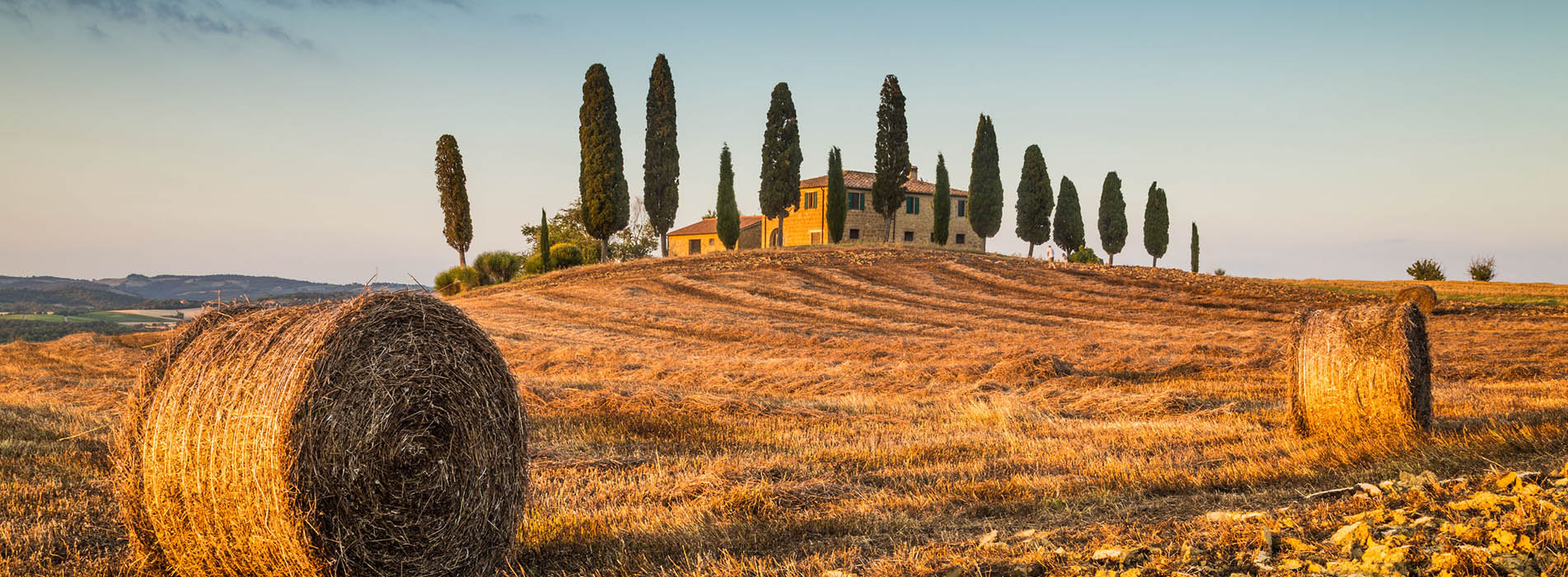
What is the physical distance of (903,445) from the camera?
29.8ft

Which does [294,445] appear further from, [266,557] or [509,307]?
[509,307]

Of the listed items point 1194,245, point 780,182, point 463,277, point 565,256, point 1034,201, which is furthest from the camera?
point 1194,245

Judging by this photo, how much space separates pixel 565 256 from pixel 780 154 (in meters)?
13.0

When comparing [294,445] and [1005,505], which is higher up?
[294,445]

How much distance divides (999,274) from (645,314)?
17.6 meters

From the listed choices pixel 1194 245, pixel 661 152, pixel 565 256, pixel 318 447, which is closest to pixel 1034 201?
pixel 1194 245

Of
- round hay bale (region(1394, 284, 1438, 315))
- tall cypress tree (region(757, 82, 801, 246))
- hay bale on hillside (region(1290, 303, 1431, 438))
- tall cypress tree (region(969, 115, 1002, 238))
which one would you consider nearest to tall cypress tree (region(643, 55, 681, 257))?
tall cypress tree (region(757, 82, 801, 246))

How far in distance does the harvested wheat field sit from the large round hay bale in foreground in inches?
24.4

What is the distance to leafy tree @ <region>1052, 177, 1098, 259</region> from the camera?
2060 inches

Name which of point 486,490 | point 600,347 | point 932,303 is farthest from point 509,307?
point 486,490

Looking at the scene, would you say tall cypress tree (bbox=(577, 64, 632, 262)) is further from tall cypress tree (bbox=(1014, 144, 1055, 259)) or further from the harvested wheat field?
tall cypress tree (bbox=(1014, 144, 1055, 259))

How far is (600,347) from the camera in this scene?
20.7 metres

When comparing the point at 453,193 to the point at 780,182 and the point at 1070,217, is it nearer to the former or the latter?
the point at 780,182

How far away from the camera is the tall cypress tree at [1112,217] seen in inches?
2093
